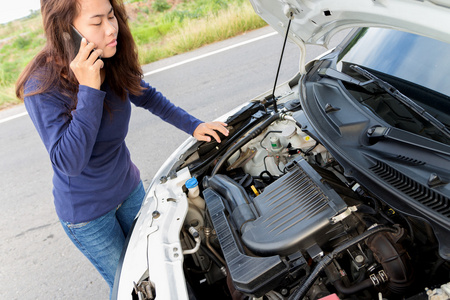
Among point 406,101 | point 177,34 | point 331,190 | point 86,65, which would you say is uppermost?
point 86,65

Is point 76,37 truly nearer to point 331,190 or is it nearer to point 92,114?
point 92,114

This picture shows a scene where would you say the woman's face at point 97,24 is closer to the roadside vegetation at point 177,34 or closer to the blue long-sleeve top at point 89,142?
the blue long-sleeve top at point 89,142

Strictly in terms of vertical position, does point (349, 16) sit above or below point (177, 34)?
above

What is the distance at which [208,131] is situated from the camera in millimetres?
2145

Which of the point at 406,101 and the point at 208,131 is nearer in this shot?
the point at 406,101

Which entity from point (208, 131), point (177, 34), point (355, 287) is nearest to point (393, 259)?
point (355, 287)

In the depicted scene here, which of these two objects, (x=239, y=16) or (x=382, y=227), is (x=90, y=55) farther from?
(x=239, y=16)

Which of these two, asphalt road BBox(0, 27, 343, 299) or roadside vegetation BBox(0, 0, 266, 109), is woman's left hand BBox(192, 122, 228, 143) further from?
roadside vegetation BBox(0, 0, 266, 109)

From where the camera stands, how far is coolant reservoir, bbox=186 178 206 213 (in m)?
1.94

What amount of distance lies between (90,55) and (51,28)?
7.9 inches

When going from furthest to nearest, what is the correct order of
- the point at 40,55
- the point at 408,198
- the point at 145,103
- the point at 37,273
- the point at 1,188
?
the point at 1,188
the point at 37,273
the point at 145,103
the point at 40,55
the point at 408,198

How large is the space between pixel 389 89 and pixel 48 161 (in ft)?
13.6

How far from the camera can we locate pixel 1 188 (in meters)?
4.12

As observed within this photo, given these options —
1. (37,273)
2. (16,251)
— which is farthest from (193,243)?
(16,251)
